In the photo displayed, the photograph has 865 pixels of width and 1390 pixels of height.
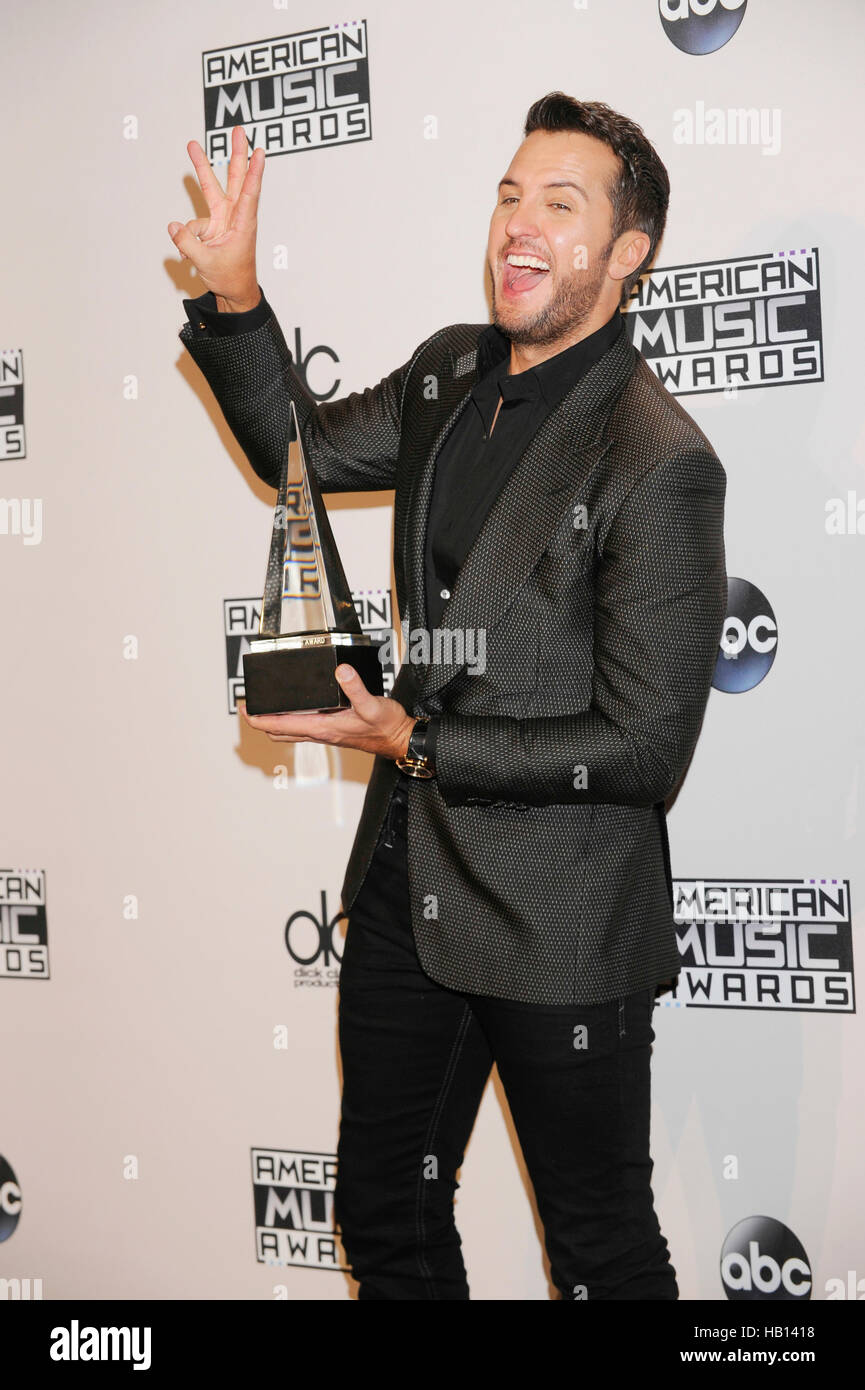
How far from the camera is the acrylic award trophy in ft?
4.68

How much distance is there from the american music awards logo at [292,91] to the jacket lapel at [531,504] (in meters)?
0.86

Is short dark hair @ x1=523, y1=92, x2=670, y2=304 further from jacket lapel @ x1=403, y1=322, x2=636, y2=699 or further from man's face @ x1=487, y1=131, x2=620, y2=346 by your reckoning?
jacket lapel @ x1=403, y1=322, x2=636, y2=699

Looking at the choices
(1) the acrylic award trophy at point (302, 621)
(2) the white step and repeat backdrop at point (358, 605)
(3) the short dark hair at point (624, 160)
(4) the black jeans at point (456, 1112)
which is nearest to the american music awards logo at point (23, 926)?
(2) the white step and repeat backdrop at point (358, 605)

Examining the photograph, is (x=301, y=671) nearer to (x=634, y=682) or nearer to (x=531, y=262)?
(x=634, y=682)

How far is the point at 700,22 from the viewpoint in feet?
6.11

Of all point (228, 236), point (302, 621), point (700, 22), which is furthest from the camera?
point (700, 22)

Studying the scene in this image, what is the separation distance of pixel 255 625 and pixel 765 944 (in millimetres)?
1034

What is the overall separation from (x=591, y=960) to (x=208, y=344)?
0.95 metres

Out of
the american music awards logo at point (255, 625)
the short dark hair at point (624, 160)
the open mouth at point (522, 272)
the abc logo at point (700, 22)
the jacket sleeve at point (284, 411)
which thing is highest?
the abc logo at point (700, 22)

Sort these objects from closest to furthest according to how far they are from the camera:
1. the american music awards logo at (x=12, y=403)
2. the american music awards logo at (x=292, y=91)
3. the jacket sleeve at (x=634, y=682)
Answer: the jacket sleeve at (x=634, y=682)
the american music awards logo at (x=292, y=91)
the american music awards logo at (x=12, y=403)

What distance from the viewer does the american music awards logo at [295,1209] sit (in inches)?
85.0

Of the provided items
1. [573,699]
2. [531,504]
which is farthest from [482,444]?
[573,699]

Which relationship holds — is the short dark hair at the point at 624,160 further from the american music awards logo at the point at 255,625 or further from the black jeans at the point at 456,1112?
the black jeans at the point at 456,1112
